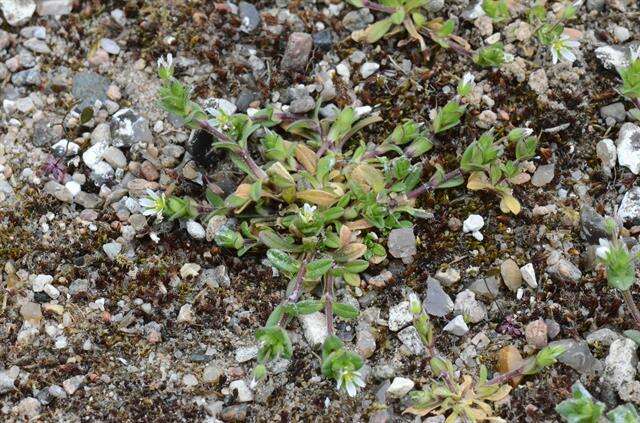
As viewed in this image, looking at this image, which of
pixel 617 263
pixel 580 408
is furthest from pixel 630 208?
pixel 580 408

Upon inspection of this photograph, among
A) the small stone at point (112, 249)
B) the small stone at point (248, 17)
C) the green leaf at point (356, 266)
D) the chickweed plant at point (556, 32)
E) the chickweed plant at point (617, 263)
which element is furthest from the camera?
the small stone at point (248, 17)

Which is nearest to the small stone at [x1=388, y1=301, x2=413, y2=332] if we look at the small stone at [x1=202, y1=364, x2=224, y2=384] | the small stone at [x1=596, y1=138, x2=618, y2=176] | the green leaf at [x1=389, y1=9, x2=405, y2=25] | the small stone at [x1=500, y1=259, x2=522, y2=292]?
the small stone at [x1=500, y1=259, x2=522, y2=292]

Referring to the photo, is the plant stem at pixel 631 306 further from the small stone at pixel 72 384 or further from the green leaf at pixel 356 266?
Result: the small stone at pixel 72 384

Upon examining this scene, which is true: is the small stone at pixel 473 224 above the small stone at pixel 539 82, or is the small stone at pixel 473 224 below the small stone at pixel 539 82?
below

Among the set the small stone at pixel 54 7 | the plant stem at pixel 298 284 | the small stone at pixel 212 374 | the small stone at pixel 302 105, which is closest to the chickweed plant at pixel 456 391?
the plant stem at pixel 298 284

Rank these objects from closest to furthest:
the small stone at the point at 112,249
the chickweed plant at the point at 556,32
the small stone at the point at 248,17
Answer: the small stone at the point at 112,249
the chickweed plant at the point at 556,32
the small stone at the point at 248,17

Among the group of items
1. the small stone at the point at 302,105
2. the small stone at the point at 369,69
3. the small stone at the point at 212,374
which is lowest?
the small stone at the point at 212,374

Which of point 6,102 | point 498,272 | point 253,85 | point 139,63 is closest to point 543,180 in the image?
point 498,272

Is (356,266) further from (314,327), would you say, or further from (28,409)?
(28,409)
